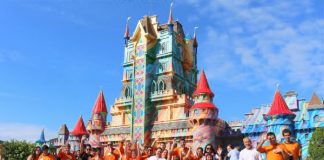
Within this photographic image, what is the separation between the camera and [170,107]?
34.1 m

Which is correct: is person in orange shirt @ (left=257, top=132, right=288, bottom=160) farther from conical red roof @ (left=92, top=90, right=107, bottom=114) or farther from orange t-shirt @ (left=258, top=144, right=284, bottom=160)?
conical red roof @ (left=92, top=90, right=107, bottom=114)

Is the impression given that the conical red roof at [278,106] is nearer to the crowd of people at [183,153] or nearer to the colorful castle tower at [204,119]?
the colorful castle tower at [204,119]

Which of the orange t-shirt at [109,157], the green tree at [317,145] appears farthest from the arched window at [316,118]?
the orange t-shirt at [109,157]

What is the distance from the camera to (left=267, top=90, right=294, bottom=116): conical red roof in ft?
93.8

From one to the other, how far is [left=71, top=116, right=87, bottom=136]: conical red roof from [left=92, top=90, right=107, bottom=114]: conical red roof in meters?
2.28

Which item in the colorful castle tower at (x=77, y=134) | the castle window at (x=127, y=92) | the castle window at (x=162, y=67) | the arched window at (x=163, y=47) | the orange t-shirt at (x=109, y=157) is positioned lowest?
the orange t-shirt at (x=109, y=157)

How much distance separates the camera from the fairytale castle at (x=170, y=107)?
29500 millimetres

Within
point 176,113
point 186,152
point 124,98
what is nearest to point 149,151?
point 186,152

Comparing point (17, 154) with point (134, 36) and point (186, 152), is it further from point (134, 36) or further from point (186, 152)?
point (186, 152)

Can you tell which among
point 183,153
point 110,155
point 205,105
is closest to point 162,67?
point 205,105

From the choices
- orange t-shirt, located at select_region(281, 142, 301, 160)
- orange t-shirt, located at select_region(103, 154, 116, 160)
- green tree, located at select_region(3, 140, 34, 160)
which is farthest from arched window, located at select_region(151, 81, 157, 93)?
orange t-shirt, located at select_region(281, 142, 301, 160)

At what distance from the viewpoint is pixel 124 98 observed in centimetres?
3703

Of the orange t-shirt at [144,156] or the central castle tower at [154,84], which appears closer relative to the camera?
the orange t-shirt at [144,156]

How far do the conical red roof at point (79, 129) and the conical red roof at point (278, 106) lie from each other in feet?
60.9
